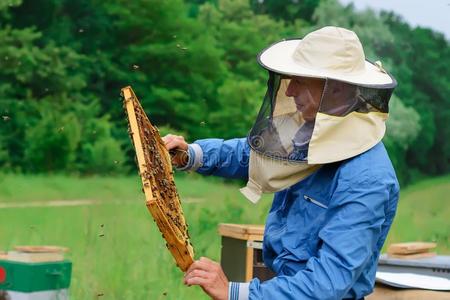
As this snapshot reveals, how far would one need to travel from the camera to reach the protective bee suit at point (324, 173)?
2754 millimetres

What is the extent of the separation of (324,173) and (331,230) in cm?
24

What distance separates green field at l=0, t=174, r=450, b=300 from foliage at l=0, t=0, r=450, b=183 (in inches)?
8.2

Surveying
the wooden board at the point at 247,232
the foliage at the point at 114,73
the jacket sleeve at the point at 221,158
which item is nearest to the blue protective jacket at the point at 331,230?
the jacket sleeve at the point at 221,158

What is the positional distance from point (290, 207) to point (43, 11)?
511 centimetres

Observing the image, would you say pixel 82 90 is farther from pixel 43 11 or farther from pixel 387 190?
pixel 387 190

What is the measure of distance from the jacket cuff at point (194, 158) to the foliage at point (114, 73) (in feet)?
13.3

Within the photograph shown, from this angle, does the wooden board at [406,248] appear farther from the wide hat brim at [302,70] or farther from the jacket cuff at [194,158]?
the wide hat brim at [302,70]

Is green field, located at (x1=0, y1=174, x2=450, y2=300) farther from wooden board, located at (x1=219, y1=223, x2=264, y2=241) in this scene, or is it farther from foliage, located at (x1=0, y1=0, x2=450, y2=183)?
wooden board, located at (x1=219, y1=223, x2=264, y2=241)

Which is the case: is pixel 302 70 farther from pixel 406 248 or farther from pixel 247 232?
pixel 406 248

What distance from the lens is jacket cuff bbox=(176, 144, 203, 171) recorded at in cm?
342

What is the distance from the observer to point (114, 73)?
7793 millimetres

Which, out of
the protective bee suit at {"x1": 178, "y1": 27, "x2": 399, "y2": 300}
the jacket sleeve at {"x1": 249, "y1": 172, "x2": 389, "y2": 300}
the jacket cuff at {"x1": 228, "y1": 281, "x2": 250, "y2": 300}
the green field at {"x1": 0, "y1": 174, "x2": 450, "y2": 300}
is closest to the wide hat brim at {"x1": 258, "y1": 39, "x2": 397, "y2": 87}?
the protective bee suit at {"x1": 178, "y1": 27, "x2": 399, "y2": 300}

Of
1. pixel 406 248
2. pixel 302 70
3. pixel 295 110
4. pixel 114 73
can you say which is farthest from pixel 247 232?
pixel 114 73

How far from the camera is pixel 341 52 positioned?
2922 mm
